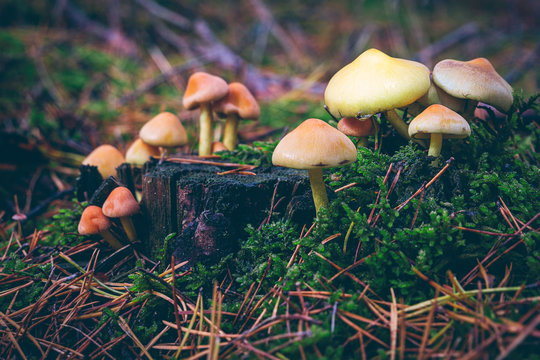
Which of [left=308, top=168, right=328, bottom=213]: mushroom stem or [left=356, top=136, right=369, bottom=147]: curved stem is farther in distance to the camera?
[left=356, top=136, right=369, bottom=147]: curved stem

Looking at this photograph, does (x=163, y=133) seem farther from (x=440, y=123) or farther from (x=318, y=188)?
(x=440, y=123)

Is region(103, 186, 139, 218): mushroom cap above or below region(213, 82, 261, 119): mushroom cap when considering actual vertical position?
below

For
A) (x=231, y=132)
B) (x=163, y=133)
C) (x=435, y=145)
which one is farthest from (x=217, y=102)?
(x=435, y=145)

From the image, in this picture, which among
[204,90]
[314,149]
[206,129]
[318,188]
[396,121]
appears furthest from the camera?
[206,129]

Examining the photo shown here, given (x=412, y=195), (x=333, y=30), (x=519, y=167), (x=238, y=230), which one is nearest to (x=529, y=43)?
(x=333, y=30)

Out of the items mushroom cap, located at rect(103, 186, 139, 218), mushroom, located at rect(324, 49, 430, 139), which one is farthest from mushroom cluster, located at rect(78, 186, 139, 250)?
mushroom, located at rect(324, 49, 430, 139)

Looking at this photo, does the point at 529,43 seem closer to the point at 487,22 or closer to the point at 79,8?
the point at 487,22

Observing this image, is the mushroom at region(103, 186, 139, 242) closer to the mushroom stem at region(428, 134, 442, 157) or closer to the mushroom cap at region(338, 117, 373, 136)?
the mushroom cap at region(338, 117, 373, 136)
